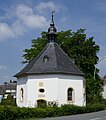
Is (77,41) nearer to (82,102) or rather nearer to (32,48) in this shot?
(32,48)

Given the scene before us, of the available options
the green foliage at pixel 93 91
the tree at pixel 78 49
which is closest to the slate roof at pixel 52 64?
the green foliage at pixel 93 91

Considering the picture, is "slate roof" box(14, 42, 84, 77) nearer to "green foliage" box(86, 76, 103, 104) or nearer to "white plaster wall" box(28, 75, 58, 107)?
"white plaster wall" box(28, 75, 58, 107)

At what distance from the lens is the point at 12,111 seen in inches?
1060

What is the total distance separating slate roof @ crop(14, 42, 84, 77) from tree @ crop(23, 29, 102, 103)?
11.0 meters

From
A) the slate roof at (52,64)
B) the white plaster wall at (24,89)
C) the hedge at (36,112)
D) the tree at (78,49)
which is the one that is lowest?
the hedge at (36,112)

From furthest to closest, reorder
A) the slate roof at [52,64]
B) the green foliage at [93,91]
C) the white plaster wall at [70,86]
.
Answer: the green foliage at [93,91], the slate roof at [52,64], the white plaster wall at [70,86]

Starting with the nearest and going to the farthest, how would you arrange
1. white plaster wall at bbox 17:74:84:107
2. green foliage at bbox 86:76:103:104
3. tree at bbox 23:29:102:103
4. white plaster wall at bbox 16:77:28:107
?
1. white plaster wall at bbox 17:74:84:107
2. white plaster wall at bbox 16:77:28:107
3. green foliage at bbox 86:76:103:104
4. tree at bbox 23:29:102:103

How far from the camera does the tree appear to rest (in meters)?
61.5

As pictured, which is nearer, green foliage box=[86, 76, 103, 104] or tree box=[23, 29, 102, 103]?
green foliage box=[86, 76, 103, 104]

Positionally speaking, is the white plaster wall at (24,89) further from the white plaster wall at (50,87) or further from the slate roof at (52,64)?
the slate roof at (52,64)

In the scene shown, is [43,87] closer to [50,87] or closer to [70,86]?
[50,87]

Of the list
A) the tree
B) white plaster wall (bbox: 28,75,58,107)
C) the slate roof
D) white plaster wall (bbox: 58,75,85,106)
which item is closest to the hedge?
white plaster wall (bbox: 58,75,85,106)

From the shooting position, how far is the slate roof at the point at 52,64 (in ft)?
153

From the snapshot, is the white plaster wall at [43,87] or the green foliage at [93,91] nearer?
the white plaster wall at [43,87]
